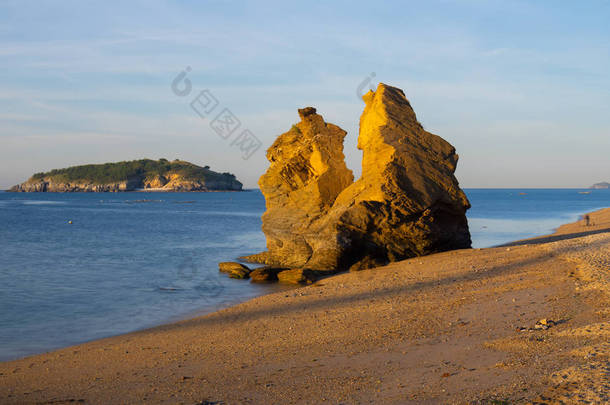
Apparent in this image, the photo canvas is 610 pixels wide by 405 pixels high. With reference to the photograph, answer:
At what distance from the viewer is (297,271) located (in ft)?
50.9

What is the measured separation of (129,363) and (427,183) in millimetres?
11358

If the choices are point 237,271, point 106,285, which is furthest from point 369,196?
point 106,285

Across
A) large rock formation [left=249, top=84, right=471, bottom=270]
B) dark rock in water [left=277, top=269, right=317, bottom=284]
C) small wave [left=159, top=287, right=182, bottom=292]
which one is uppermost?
large rock formation [left=249, top=84, right=471, bottom=270]

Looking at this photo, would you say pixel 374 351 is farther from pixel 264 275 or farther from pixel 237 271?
pixel 237 271

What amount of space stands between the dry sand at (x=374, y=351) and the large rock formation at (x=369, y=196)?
3757 millimetres

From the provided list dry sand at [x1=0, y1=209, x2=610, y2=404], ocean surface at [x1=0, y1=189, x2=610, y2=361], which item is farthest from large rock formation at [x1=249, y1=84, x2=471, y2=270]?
dry sand at [x1=0, y1=209, x2=610, y2=404]

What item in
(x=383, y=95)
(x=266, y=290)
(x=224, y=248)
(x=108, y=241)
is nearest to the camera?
(x=266, y=290)

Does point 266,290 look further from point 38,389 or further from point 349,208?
point 38,389

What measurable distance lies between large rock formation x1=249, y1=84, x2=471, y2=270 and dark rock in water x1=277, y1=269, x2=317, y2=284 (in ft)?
3.32

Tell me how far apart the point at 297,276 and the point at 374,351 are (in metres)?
7.95

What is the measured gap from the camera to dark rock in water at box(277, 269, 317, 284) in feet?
49.7

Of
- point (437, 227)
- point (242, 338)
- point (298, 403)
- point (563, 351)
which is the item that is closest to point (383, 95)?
point (437, 227)

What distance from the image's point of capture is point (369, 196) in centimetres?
1650

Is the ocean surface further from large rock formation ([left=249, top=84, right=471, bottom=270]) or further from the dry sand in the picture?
large rock formation ([left=249, top=84, right=471, bottom=270])
